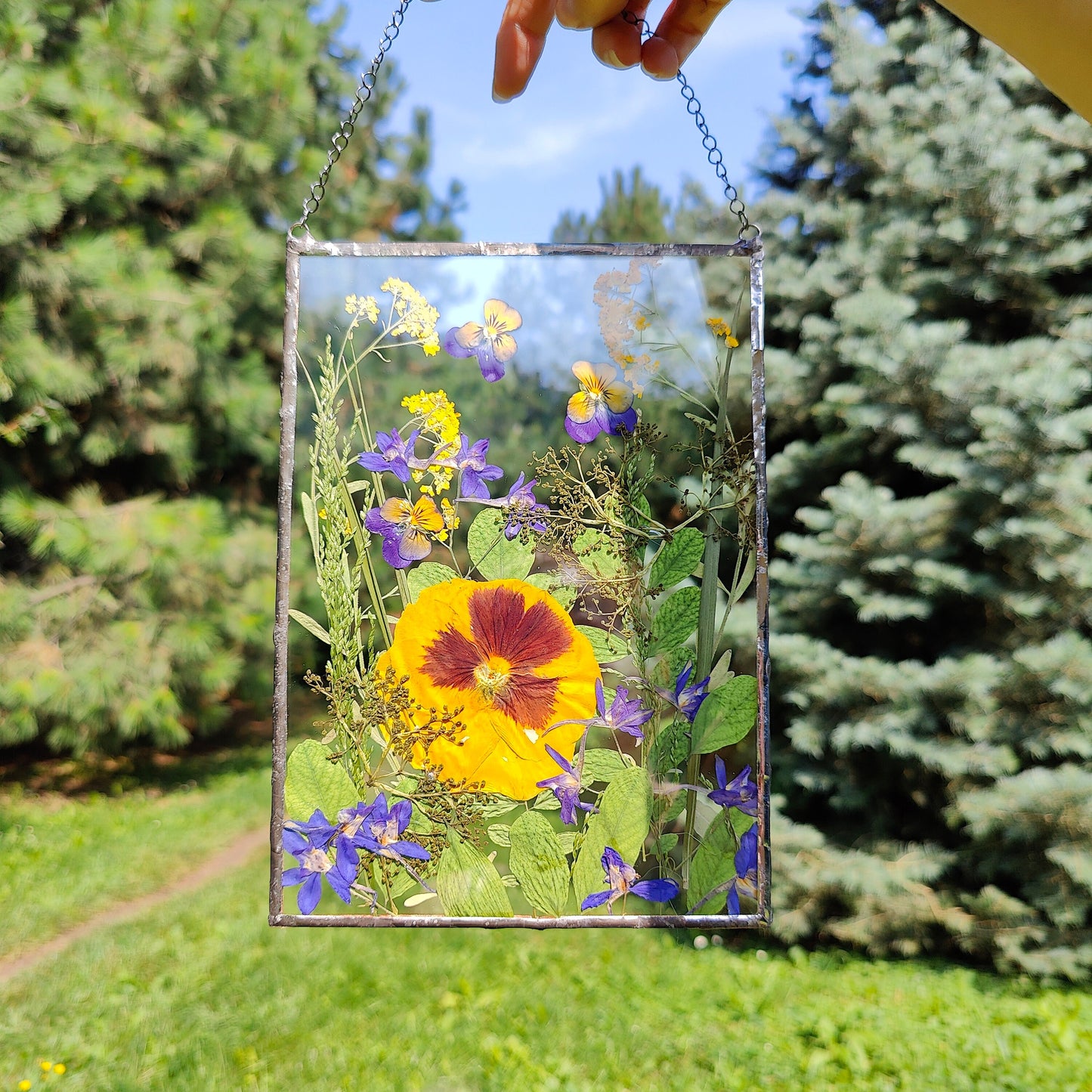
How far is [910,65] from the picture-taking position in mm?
2838

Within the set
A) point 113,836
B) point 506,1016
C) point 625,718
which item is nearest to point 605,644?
point 625,718

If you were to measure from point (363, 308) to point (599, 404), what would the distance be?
0.38 metres

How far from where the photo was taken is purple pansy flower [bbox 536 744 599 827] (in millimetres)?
1296

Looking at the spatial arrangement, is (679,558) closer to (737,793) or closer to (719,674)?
(719,674)

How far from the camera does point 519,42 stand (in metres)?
1.14

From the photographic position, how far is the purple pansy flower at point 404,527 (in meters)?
1.31

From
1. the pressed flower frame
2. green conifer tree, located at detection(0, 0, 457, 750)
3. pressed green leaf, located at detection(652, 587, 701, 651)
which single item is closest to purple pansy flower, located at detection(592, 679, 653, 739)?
the pressed flower frame

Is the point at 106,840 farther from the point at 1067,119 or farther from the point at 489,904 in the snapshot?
the point at 1067,119

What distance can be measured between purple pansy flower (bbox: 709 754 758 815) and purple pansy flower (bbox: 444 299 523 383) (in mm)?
689

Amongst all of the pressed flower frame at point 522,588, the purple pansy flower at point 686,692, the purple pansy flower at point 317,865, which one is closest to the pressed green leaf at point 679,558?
the pressed flower frame at point 522,588

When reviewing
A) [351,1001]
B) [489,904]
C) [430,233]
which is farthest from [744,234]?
[430,233]

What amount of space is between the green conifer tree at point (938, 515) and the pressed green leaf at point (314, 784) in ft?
5.80

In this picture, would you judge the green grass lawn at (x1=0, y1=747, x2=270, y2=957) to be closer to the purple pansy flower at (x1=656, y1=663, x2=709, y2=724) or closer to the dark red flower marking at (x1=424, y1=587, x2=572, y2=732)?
the dark red flower marking at (x1=424, y1=587, x2=572, y2=732)

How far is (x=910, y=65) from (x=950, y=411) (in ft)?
3.84
